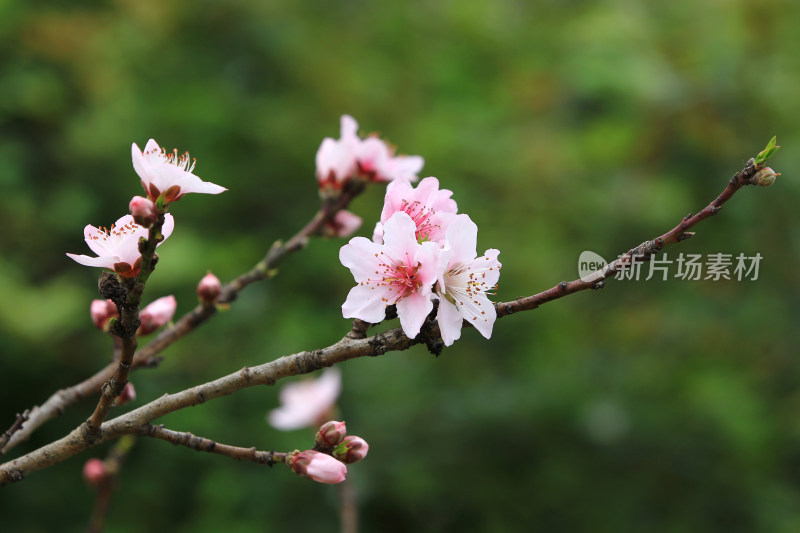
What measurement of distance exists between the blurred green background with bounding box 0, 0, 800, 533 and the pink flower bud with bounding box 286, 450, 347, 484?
1.61 m

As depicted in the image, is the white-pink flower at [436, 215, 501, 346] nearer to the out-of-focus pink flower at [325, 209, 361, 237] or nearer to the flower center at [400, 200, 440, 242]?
the flower center at [400, 200, 440, 242]

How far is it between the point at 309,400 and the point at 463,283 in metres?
1.49

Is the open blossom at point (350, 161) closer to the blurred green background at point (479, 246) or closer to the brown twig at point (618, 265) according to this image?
the brown twig at point (618, 265)

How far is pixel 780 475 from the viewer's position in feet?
9.21

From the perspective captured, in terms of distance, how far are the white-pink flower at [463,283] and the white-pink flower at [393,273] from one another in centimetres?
2

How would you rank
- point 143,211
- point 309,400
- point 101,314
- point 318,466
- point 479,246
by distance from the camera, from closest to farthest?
point 143,211 → point 318,466 → point 101,314 → point 309,400 → point 479,246

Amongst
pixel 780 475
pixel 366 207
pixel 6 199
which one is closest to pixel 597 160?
pixel 366 207

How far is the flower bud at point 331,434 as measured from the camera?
0.91 metres

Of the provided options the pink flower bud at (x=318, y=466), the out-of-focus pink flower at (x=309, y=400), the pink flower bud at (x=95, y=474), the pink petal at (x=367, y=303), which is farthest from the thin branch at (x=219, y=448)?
the out-of-focus pink flower at (x=309, y=400)

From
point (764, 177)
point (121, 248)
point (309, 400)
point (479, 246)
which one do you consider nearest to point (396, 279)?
point (121, 248)

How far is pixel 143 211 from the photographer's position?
2.47ft

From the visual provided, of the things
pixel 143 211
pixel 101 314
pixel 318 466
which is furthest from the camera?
pixel 101 314

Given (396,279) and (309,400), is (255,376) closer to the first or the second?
(396,279)

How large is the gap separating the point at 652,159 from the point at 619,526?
1496 millimetres
